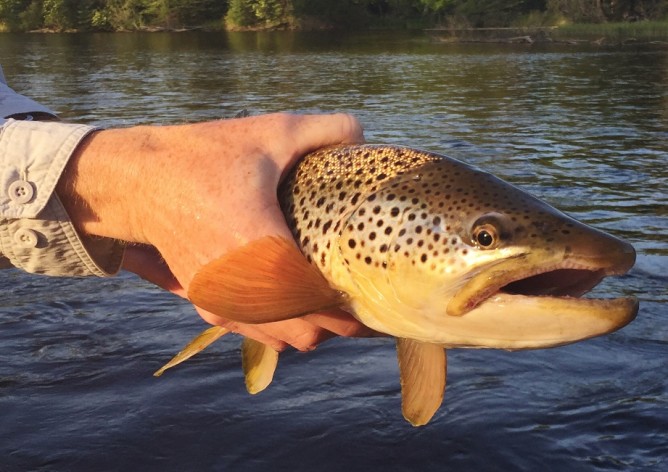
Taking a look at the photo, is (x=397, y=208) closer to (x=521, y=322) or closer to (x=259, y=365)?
(x=521, y=322)

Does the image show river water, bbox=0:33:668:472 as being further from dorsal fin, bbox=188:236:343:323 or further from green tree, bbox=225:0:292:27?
green tree, bbox=225:0:292:27

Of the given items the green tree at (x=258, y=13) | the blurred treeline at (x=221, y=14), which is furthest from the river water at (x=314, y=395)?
the green tree at (x=258, y=13)

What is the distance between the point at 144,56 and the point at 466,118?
27.3 metres

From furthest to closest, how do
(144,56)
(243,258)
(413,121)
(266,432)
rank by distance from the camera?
(144,56), (413,121), (266,432), (243,258)

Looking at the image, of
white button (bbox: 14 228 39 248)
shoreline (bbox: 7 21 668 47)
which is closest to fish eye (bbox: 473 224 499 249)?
white button (bbox: 14 228 39 248)

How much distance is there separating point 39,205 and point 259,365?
2.69 ft

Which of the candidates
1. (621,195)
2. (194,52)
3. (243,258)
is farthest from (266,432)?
(194,52)

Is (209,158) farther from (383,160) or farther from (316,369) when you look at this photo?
(316,369)

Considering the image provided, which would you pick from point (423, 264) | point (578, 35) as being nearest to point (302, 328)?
point (423, 264)

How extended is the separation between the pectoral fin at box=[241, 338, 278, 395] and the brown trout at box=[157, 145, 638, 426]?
24.0 inches

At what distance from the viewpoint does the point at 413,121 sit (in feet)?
57.4

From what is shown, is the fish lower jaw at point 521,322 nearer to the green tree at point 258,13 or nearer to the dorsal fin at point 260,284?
the dorsal fin at point 260,284

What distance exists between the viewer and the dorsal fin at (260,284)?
2.03 m

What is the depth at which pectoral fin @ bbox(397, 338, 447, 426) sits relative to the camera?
2234mm
